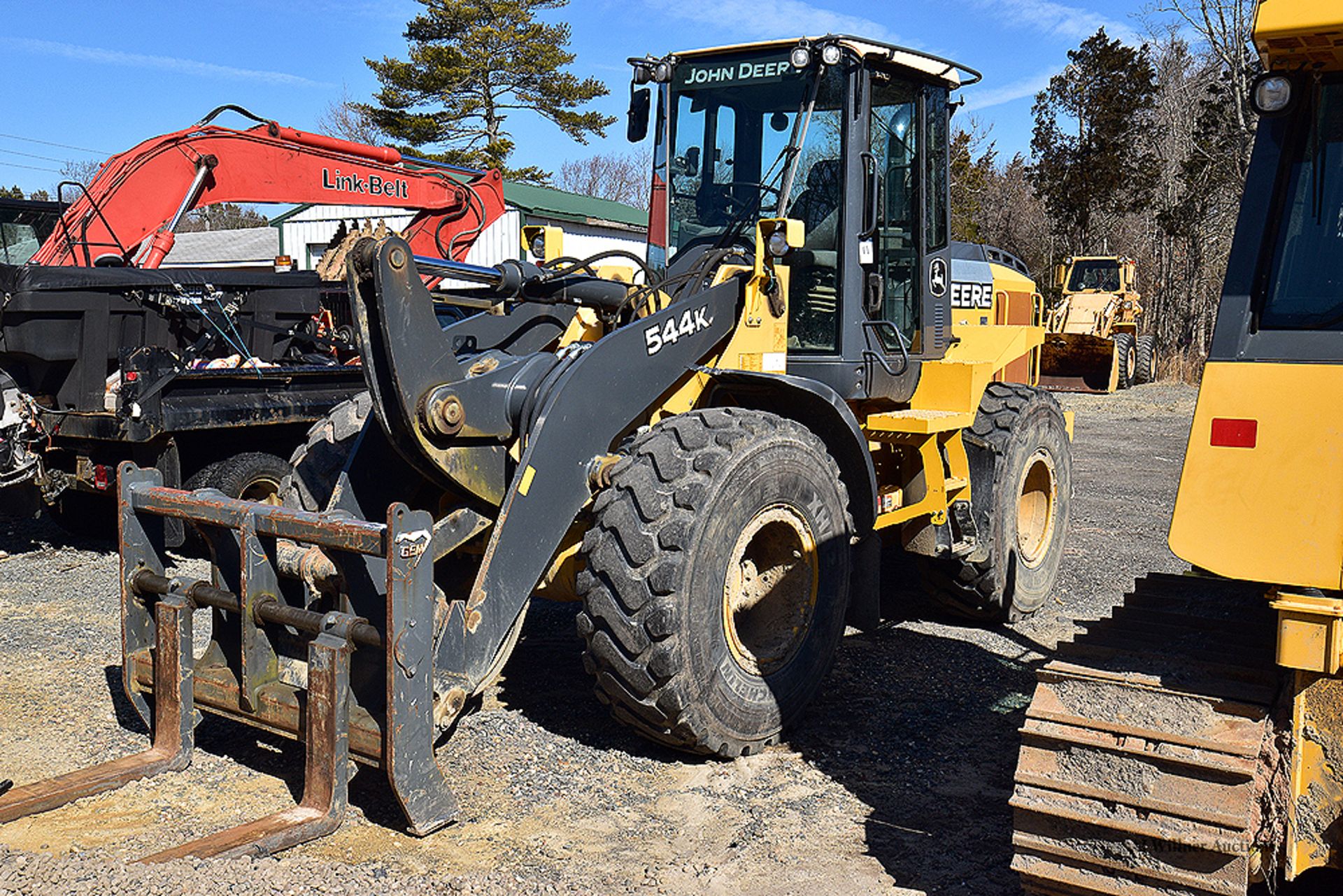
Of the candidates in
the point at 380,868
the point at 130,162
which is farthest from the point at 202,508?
the point at 130,162

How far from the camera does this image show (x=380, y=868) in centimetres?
363

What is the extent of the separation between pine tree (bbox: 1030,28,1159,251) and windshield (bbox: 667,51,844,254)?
26.2m

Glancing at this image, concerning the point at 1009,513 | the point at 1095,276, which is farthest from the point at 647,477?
the point at 1095,276

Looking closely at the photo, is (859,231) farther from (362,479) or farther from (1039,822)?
(1039,822)

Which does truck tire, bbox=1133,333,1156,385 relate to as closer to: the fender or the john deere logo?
the john deere logo

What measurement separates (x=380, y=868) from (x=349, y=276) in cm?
193

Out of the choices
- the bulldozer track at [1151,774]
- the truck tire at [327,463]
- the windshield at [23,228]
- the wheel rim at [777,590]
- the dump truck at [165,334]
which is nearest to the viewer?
the bulldozer track at [1151,774]

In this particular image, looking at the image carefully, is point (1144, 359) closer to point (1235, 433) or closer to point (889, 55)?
point (889, 55)

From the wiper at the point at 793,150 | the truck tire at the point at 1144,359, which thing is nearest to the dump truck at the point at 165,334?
the wiper at the point at 793,150

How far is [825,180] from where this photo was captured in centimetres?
566

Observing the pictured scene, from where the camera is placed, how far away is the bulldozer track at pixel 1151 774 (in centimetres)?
283

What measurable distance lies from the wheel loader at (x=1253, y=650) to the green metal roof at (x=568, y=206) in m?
21.5

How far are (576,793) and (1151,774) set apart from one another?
2137mm

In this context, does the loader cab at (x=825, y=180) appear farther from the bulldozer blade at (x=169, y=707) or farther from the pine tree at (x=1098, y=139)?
the pine tree at (x=1098, y=139)
